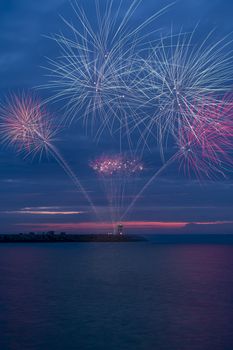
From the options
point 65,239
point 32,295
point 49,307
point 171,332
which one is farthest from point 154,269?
point 65,239

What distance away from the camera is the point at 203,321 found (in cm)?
2820

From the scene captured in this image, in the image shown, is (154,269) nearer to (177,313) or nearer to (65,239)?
(177,313)

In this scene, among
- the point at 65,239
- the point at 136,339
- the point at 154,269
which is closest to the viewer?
the point at 136,339

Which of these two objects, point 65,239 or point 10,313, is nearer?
point 10,313

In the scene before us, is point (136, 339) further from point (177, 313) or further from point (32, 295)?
point (32, 295)

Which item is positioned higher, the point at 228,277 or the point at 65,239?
the point at 65,239

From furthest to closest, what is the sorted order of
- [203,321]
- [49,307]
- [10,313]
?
[49,307], [10,313], [203,321]

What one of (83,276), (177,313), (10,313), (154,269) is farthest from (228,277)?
(10,313)

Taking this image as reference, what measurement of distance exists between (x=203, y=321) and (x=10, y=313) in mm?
10492

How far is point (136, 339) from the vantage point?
24.5 m

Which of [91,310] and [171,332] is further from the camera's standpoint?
[91,310]

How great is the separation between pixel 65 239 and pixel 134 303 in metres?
126

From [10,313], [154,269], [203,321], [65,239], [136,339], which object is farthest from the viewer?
[65,239]

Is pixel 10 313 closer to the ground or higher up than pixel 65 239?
closer to the ground
